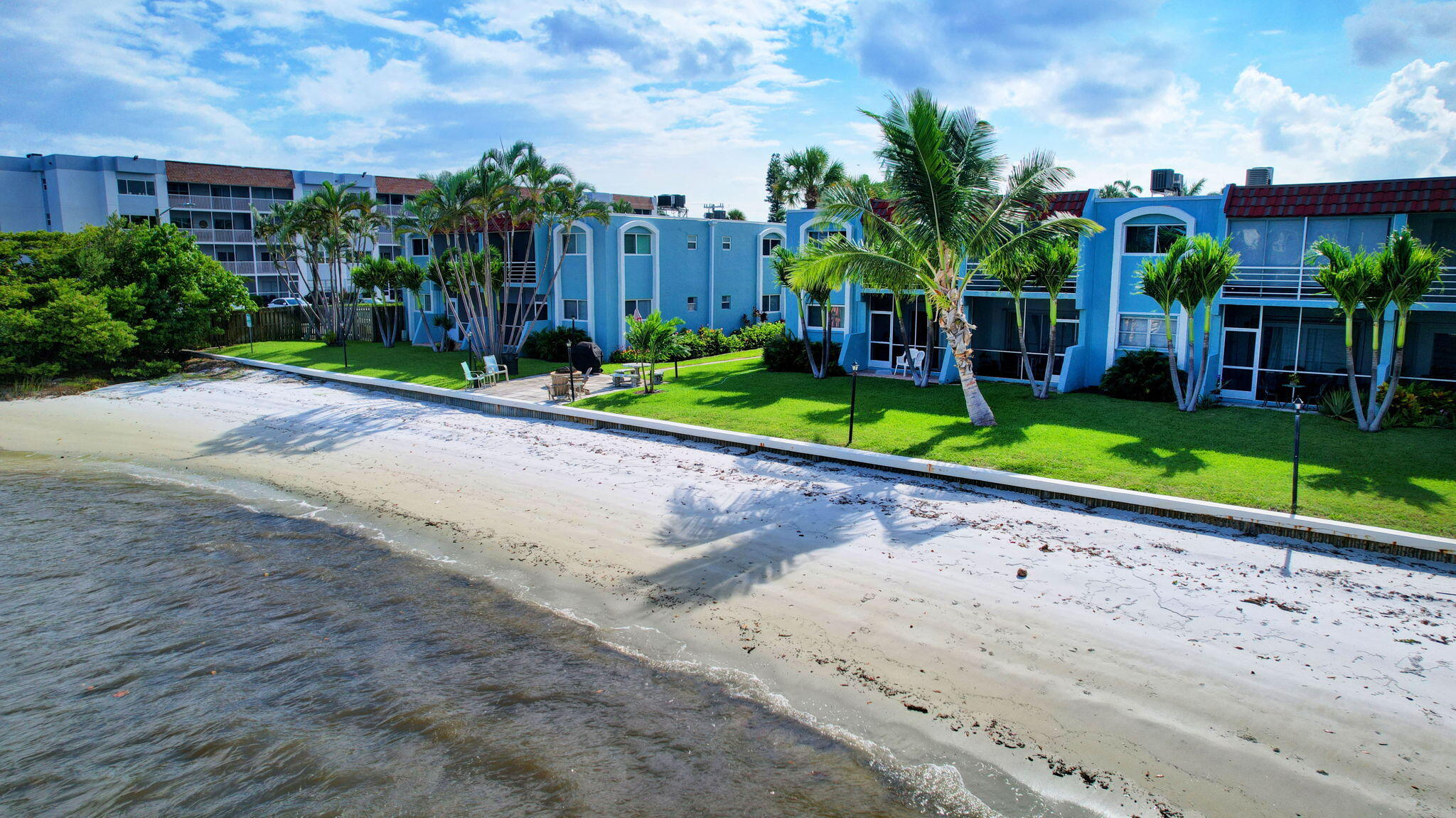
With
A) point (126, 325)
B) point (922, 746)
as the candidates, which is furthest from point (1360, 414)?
point (126, 325)

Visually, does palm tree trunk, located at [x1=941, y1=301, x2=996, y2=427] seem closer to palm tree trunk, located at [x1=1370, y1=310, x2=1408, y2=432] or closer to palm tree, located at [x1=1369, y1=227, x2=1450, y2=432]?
palm tree trunk, located at [x1=1370, y1=310, x2=1408, y2=432]

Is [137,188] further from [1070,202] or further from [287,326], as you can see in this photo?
[1070,202]

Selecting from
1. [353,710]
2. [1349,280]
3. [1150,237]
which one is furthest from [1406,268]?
[353,710]

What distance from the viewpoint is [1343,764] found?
22.5ft

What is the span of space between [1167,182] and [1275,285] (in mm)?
4630

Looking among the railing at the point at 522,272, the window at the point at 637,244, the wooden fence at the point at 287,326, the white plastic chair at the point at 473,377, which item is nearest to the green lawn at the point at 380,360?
the white plastic chair at the point at 473,377

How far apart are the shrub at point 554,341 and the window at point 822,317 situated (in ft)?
27.8

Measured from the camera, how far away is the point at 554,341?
31.1 metres

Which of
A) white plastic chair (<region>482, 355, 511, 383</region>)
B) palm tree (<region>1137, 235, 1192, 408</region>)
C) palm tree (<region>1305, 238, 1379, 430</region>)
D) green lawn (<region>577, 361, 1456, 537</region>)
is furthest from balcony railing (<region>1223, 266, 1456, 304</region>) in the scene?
white plastic chair (<region>482, 355, 511, 383</region>)

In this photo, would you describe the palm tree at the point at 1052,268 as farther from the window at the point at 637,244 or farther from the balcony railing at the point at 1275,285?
the window at the point at 637,244

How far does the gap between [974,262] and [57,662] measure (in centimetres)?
2289

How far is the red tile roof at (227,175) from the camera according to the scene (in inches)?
2322

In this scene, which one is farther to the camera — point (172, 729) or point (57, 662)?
point (57, 662)

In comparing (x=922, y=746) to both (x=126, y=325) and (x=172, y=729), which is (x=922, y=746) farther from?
(x=126, y=325)
